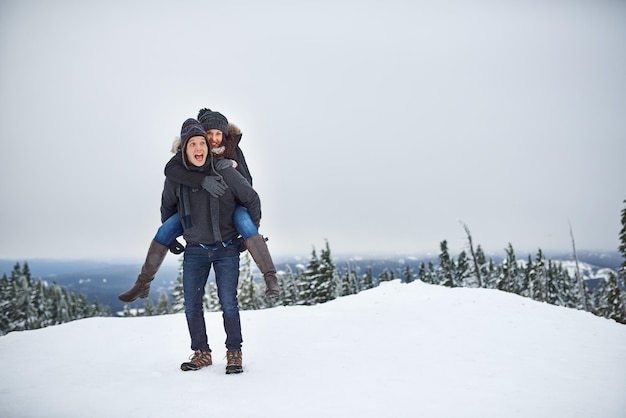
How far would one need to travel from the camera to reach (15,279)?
172ft

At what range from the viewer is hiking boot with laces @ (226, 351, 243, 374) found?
4312 millimetres

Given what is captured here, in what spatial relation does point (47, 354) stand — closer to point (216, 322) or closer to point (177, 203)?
point (177, 203)

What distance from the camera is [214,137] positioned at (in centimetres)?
477

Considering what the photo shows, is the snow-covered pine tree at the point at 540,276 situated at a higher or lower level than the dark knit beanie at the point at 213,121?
lower

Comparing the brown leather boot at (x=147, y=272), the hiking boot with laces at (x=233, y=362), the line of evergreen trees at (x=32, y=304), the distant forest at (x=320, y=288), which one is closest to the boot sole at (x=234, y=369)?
the hiking boot with laces at (x=233, y=362)

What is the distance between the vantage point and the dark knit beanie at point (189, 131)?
14.5 feet

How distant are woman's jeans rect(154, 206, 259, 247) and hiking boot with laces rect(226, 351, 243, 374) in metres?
1.35

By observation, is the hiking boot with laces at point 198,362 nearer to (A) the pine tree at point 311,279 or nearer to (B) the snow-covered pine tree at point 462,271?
(A) the pine tree at point 311,279

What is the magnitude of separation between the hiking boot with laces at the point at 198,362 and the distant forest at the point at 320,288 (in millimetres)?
27746

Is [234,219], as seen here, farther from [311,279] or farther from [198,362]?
[311,279]

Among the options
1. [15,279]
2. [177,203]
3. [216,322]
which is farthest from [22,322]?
[177,203]

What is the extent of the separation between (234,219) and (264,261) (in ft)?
2.00

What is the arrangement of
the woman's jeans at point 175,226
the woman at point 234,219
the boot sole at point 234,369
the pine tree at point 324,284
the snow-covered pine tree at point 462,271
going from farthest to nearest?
1. the snow-covered pine tree at point 462,271
2. the pine tree at point 324,284
3. the woman's jeans at point 175,226
4. the woman at point 234,219
5. the boot sole at point 234,369

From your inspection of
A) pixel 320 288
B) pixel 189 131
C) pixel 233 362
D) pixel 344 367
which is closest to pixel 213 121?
pixel 189 131
